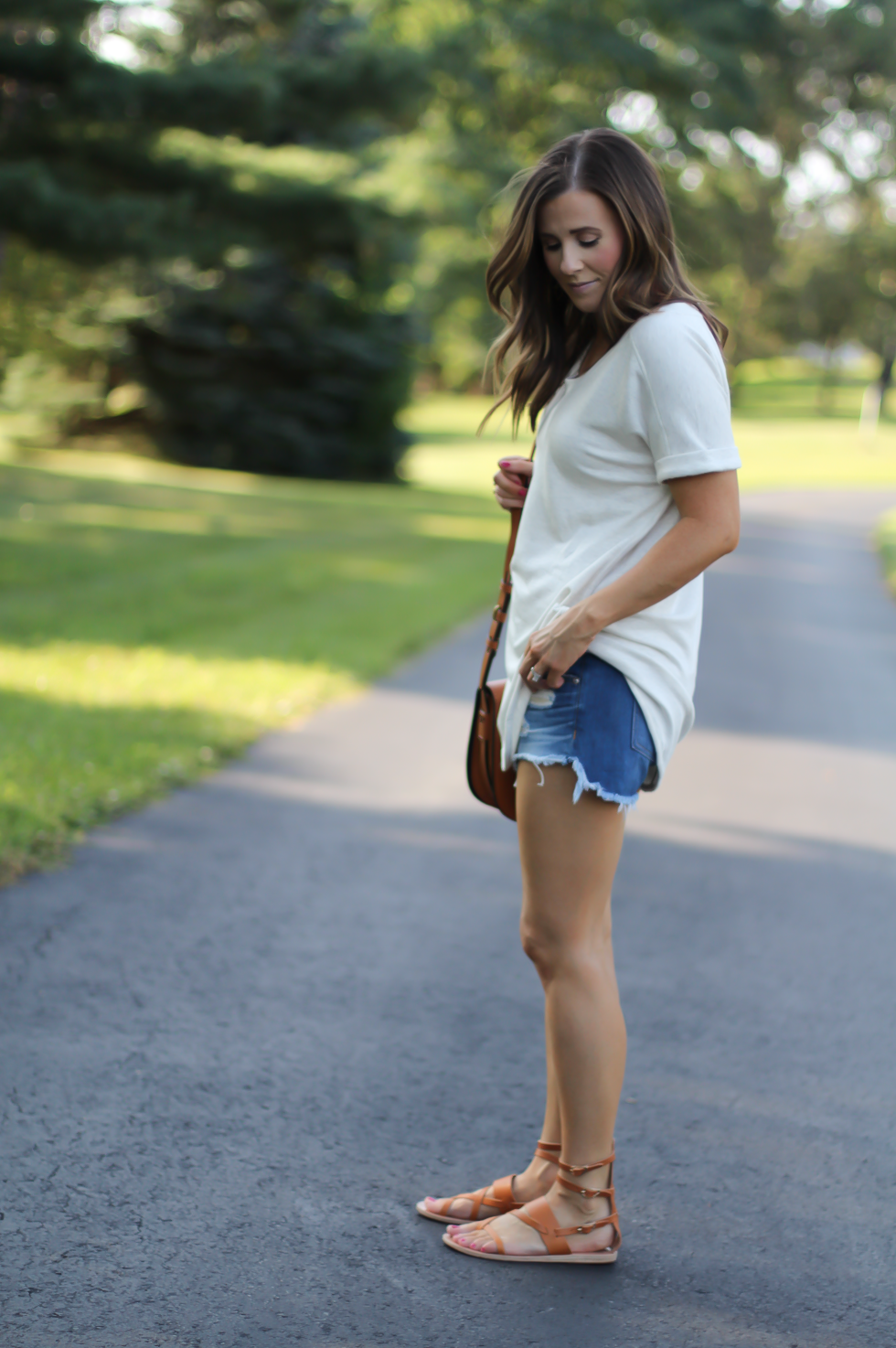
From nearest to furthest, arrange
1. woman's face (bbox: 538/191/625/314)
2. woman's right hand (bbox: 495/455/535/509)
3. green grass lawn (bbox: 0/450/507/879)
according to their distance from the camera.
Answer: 1. woman's face (bbox: 538/191/625/314)
2. woman's right hand (bbox: 495/455/535/509)
3. green grass lawn (bbox: 0/450/507/879)

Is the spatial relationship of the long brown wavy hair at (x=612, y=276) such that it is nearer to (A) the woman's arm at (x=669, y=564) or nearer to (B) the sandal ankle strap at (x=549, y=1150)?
(A) the woman's arm at (x=669, y=564)

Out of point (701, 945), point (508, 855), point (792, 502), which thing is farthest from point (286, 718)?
point (792, 502)

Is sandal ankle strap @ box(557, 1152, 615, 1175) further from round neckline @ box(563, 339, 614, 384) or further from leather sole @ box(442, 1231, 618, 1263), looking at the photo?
round neckline @ box(563, 339, 614, 384)

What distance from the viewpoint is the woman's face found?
2.40 metres

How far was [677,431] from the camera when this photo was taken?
2303 millimetres

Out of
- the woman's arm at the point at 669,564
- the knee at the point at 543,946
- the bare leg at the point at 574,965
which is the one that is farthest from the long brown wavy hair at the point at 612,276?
the knee at the point at 543,946

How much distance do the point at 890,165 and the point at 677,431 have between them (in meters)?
47.9

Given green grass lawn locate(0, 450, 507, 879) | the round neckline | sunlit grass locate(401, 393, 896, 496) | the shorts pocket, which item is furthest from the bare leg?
sunlit grass locate(401, 393, 896, 496)

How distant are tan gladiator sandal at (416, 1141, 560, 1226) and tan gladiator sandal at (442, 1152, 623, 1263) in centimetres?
8

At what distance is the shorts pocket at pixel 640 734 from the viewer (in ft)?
8.09

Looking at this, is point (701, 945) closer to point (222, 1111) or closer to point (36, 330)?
→ point (222, 1111)

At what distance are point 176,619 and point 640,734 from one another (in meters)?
8.21

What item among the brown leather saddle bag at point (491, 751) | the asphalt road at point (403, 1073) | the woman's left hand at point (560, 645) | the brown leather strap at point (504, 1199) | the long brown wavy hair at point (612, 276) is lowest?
the asphalt road at point (403, 1073)

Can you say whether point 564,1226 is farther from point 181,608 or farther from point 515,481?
point 181,608
